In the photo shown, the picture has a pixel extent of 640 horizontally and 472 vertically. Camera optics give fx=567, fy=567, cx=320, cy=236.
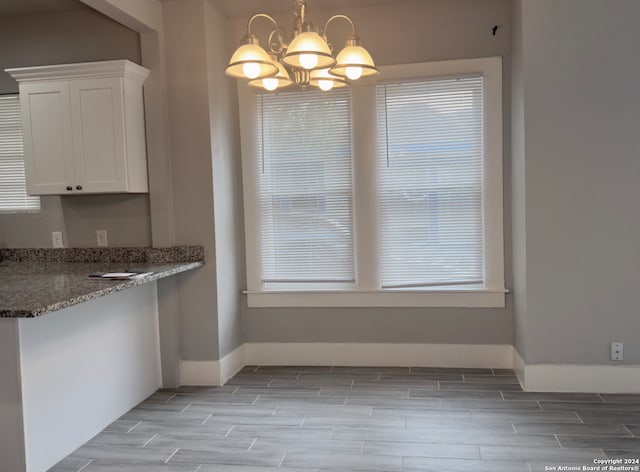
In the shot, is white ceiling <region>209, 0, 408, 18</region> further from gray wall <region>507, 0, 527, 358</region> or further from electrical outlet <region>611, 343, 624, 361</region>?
electrical outlet <region>611, 343, 624, 361</region>

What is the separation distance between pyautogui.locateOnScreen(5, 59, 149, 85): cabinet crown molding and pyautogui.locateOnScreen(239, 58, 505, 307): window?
0.97 meters

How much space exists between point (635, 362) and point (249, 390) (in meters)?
2.58

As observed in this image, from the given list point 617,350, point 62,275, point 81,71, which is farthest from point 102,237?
point 617,350

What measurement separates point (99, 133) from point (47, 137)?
386 millimetres

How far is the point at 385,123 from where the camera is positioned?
434cm

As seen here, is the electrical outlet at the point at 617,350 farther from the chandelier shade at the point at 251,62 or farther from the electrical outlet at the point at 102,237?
the electrical outlet at the point at 102,237

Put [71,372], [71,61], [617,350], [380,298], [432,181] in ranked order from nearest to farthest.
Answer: [71,372]
[617,350]
[71,61]
[432,181]
[380,298]

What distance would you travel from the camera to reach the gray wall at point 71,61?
13.6 feet

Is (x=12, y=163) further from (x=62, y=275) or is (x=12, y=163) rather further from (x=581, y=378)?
(x=581, y=378)

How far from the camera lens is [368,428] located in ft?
10.7

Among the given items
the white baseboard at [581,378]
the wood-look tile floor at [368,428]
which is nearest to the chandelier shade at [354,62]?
the wood-look tile floor at [368,428]

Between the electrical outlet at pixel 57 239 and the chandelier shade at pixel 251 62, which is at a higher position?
the chandelier shade at pixel 251 62

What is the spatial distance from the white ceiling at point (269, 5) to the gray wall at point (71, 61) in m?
0.70

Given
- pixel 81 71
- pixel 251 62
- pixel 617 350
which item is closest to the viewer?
pixel 251 62
